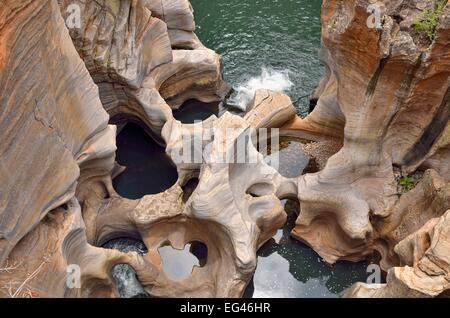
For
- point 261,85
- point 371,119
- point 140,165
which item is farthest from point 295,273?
point 261,85

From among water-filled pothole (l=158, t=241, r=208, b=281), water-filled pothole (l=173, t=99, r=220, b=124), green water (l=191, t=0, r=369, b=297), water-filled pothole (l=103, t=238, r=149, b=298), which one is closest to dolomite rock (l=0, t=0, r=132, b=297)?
water-filled pothole (l=103, t=238, r=149, b=298)

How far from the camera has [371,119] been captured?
31.6ft

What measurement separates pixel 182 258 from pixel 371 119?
5.03 metres

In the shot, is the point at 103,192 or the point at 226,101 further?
the point at 226,101

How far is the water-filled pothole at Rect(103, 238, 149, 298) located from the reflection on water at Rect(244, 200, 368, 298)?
2.32 m

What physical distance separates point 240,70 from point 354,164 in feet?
21.5

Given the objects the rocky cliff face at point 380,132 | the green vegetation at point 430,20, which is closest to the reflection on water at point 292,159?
the rocky cliff face at point 380,132

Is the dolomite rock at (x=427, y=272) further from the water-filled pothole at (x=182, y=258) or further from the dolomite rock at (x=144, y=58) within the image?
the dolomite rock at (x=144, y=58)

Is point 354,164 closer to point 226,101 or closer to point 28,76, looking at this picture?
point 226,101
